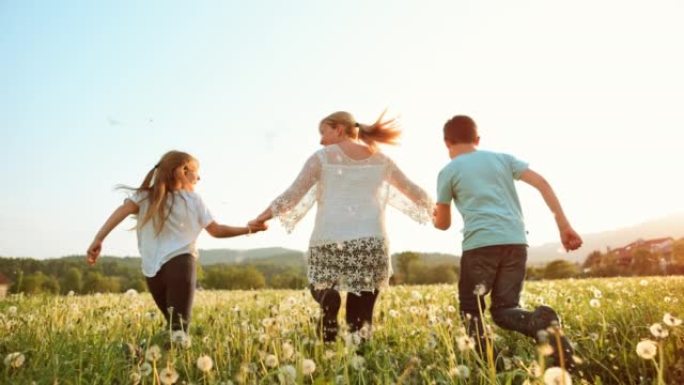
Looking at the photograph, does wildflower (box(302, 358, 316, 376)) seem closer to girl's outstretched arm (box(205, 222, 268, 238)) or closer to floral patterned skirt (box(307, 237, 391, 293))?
floral patterned skirt (box(307, 237, 391, 293))

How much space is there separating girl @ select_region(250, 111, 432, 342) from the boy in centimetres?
71

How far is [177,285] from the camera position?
561cm

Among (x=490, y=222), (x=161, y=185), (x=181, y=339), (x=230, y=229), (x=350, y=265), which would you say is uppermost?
(x=161, y=185)

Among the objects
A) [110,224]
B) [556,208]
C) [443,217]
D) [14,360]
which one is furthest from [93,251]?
[556,208]

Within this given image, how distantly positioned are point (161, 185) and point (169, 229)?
0.46 metres

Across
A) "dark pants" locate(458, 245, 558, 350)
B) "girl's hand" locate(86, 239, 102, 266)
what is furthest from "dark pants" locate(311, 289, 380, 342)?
"girl's hand" locate(86, 239, 102, 266)

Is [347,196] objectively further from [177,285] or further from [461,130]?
[177,285]

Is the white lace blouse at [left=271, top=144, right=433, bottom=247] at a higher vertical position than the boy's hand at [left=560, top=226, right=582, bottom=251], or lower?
higher

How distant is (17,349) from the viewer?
15.3 ft

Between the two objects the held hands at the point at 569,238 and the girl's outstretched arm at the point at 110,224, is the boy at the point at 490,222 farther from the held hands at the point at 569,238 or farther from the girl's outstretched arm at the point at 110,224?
the girl's outstretched arm at the point at 110,224

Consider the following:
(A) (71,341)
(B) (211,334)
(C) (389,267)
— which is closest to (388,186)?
(C) (389,267)

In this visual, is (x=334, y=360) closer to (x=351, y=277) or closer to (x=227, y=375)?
(x=227, y=375)

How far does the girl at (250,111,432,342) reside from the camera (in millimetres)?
5406

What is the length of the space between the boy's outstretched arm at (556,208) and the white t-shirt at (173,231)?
3.13 metres
